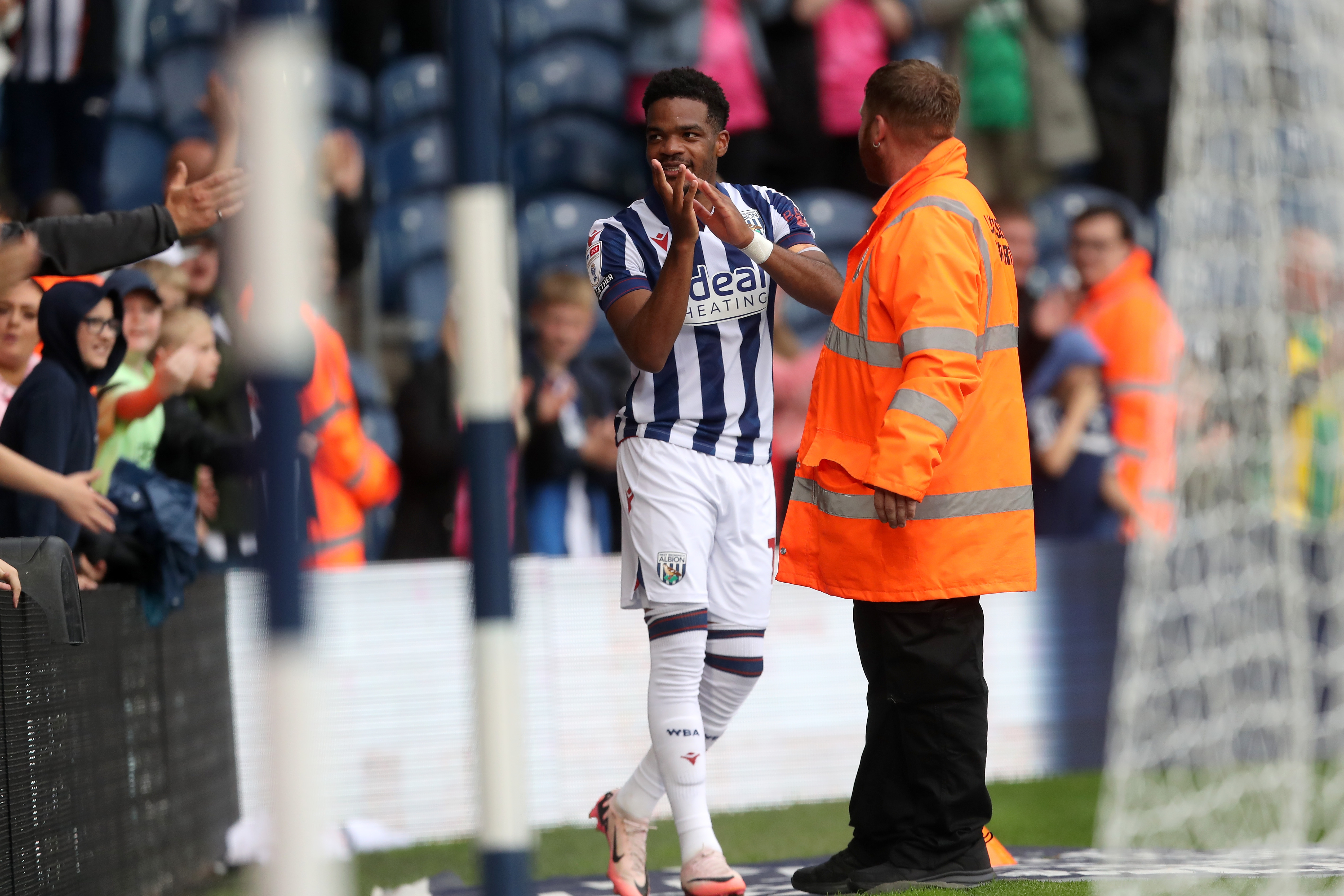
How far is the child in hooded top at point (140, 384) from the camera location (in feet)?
14.6

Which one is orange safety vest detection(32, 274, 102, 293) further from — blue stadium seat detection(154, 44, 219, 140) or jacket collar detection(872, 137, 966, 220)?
jacket collar detection(872, 137, 966, 220)

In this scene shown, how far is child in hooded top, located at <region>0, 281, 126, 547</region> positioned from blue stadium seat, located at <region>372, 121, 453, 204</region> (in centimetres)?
301

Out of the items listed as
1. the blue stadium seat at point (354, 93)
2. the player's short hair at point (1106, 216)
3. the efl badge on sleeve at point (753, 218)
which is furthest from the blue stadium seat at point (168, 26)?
the player's short hair at point (1106, 216)

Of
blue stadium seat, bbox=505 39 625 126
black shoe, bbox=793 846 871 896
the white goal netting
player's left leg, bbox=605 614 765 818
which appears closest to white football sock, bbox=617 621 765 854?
player's left leg, bbox=605 614 765 818

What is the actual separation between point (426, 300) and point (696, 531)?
3.52m

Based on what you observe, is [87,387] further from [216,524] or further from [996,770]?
[996,770]

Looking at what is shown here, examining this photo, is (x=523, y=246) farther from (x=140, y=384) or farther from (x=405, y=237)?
(x=140, y=384)

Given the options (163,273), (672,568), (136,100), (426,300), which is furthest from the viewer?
(426,300)

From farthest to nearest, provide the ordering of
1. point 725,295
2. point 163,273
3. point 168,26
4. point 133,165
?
1. point 168,26
2. point 133,165
3. point 163,273
4. point 725,295

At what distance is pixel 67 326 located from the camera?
389 cm

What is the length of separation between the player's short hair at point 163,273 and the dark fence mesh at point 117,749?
3.35 ft


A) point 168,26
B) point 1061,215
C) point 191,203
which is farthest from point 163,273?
point 1061,215

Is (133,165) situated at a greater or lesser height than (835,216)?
greater

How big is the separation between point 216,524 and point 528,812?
366cm
